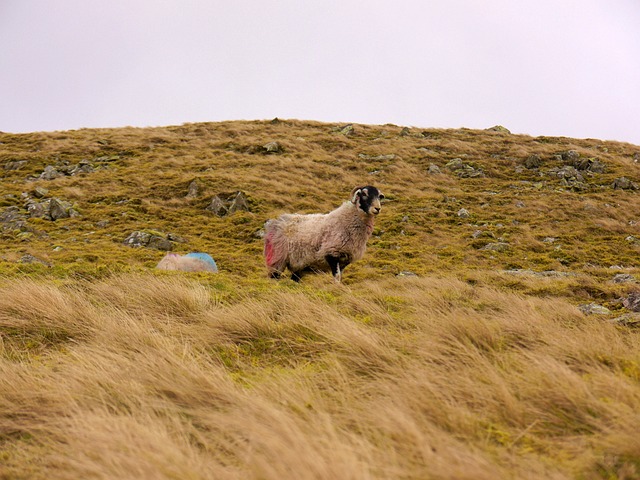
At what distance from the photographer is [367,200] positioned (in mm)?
11211

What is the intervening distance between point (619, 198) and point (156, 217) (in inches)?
909

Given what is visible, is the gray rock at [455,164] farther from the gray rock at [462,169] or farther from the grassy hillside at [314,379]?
the grassy hillside at [314,379]

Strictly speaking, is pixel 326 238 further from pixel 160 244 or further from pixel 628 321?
pixel 160 244

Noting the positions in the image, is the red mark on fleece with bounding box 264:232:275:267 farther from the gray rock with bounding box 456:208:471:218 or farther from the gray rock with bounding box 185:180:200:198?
the gray rock with bounding box 185:180:200:198

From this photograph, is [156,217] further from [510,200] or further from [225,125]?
[225,125]

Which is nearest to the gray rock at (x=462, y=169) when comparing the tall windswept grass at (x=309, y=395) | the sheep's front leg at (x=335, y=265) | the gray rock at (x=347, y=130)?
the gray rock at (x=347, y=130)

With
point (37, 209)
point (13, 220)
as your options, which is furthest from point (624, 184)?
point (13, 220)

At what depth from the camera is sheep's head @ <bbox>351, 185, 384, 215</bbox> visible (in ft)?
36.2

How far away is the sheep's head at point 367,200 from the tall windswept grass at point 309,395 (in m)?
5.52

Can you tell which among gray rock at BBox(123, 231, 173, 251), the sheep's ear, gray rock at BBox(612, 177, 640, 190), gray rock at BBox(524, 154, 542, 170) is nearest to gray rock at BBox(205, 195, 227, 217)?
gray rock at BBox(123, 231, 173, 251)

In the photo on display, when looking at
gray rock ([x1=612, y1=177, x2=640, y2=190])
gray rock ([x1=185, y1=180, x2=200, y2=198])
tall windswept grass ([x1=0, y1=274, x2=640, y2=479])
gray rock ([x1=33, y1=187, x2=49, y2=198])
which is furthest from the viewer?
gray rock ([x1=612, y1=177, x2=640, y2=190])

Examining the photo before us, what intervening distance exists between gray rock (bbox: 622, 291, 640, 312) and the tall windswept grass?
3.26m

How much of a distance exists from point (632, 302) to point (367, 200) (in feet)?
18.0

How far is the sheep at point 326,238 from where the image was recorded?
11.1 meters
